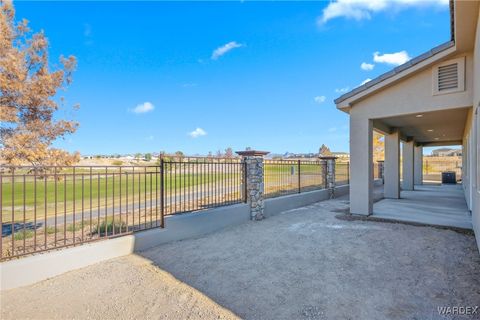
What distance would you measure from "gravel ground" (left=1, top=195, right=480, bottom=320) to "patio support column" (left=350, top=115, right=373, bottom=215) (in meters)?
2.19

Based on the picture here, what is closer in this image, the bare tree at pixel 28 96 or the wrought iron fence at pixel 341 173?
the bare tree at pixel 28 96

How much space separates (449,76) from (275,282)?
690 cm

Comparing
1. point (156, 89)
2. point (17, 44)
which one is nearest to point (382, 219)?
point (17, 44)

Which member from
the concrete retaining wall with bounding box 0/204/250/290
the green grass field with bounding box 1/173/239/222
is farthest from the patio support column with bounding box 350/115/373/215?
the green grass field with bounding box 1/173/239/222

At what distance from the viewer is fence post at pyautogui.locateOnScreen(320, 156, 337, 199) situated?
41.8 ft

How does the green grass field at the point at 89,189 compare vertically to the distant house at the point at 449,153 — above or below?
below

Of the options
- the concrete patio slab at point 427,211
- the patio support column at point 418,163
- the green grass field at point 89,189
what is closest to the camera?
the green grass field at point 89,189

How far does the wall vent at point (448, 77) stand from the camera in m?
6.52

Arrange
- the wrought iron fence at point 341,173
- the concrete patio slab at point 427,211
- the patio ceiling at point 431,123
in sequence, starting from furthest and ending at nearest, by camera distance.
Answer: the wrought iron fence at point 341,173, the patio ceiling at point 431,123, the concrete patio slab at point 427,211

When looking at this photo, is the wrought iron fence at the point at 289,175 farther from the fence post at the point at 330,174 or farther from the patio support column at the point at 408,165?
the patio support column at the point at 408,165

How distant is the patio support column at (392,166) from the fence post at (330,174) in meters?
2.36

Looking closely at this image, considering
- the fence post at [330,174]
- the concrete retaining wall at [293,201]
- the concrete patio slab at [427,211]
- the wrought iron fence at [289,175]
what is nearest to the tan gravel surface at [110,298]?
the concrete retaining wall at [293,201]

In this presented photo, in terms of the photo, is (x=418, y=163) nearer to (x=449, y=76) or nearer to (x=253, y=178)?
(x=449, y=76)

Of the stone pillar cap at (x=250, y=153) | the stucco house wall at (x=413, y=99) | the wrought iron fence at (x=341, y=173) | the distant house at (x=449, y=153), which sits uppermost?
the stucco house wall at (x=413, y=99)
